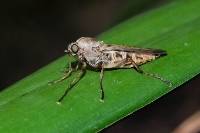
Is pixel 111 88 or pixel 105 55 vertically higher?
pixel 105 55

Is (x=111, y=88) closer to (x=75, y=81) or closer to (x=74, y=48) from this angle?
(x=75, y=81)

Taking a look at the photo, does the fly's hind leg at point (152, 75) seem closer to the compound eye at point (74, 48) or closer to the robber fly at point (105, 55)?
the robber fly at point (105, 55)

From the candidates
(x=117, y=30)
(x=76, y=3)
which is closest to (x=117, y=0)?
Result: (x=76, y=3)

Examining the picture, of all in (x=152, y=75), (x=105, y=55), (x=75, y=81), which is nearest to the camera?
(x=152, y=75)

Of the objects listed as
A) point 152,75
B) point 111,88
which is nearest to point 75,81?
point 111,88

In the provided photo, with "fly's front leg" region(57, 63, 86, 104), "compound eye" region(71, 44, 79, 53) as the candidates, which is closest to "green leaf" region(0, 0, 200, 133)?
"fly's front leg" region(57, 63, 86, 104)

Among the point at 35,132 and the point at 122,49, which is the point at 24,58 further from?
the point at 35,132

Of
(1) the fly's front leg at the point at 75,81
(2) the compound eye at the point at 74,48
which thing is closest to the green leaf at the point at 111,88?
(1) the fly's front leg at the point at 75,81
